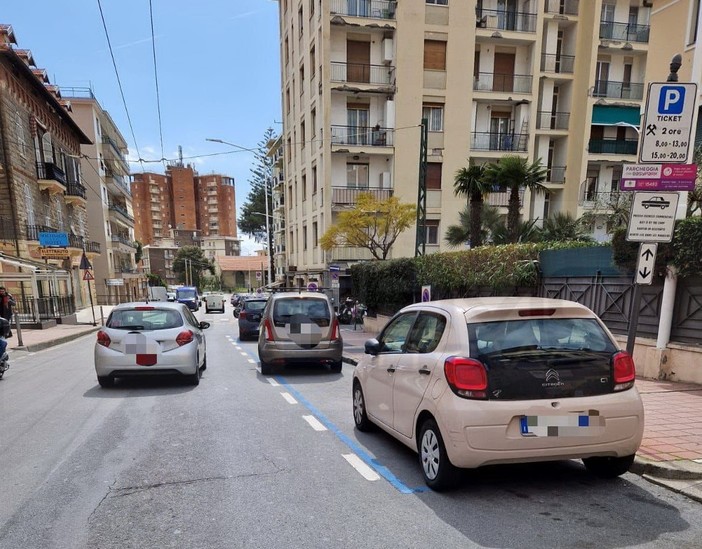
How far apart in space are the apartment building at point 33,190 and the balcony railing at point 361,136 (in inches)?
631

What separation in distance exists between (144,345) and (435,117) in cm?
2366

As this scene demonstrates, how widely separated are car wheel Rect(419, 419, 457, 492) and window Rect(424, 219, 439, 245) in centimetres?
2383

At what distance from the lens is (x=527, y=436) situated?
11.0 feet

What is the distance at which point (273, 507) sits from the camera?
341 centimetres

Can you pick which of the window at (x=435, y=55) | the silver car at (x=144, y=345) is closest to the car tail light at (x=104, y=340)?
the silver car at (x=144, y=345)

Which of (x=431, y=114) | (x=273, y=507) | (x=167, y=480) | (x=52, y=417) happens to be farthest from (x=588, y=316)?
(x=431, y=114)

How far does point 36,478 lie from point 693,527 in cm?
542

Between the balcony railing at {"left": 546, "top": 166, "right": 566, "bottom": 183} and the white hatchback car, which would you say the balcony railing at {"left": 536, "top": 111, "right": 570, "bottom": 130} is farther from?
the white hatchback car

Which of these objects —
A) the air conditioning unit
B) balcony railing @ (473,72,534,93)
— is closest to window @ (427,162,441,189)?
balcony railing @ (473,72,534,93)

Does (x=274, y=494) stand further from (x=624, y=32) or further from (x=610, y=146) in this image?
(x=624, y=32)

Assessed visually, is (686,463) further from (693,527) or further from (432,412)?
(432,412)

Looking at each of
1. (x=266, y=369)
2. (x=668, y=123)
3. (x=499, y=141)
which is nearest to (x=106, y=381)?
(x=266, y=369)

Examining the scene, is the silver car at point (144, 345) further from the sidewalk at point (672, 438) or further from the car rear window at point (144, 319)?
the sidewalk at point (672, 438)

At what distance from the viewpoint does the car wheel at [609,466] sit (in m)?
3.73
